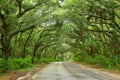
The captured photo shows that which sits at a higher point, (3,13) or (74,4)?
(74,4)

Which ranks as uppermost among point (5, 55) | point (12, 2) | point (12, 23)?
point (12, 2)

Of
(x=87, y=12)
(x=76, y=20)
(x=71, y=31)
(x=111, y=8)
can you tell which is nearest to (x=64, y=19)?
(x=76, y=20)

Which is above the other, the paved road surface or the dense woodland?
the dense woodland

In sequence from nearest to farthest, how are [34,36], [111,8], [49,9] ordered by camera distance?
[111,8] → [49,9] → [34,36]

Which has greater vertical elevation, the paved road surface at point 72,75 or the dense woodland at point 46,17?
the dense woodland at point 46,17

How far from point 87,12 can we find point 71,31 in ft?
82.3

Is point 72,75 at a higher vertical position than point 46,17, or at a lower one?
lower

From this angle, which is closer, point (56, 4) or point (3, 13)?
point (3, 13)

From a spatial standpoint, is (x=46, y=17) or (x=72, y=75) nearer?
(x=72, y=75)

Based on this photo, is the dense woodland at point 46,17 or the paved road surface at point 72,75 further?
the dense woodland at point 46,17

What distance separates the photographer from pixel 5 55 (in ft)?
95.9

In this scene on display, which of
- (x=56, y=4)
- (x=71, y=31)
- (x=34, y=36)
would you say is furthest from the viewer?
(x=71, y=31)

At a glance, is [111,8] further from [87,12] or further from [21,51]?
[21,51]

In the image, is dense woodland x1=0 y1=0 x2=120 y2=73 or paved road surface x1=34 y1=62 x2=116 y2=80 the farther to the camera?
dense woodland x1=0 y1=0 x2=120 y2=73
